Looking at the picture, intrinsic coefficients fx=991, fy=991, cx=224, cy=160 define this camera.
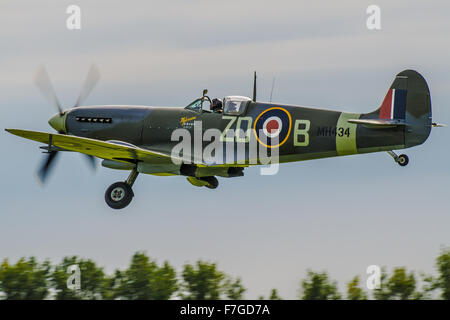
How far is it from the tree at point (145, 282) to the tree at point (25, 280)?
1.77m

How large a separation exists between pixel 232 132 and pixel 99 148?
267 centimetres

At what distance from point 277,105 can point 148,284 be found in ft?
23.6

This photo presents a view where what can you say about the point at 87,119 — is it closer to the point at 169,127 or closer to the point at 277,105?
the point at 169,127

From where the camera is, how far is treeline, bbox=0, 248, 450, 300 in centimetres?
2317

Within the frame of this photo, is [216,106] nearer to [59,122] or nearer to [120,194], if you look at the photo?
[120,194]

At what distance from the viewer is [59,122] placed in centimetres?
2173

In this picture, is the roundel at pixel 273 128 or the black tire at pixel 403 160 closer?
the black tire at pixel 403 160

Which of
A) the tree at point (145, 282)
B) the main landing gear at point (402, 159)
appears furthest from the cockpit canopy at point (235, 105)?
the tree at point (145, 282)

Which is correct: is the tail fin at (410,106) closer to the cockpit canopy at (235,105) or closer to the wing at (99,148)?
the cockpit canopy at (235,105)

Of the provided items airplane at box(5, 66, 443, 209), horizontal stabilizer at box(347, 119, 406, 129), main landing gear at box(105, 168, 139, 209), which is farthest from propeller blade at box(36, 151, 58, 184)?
horizontal stabilizer at box(347, 119, 406, 129)

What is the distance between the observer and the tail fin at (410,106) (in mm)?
18656

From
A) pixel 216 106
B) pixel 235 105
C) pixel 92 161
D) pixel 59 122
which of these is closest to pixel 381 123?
pixel 235 105

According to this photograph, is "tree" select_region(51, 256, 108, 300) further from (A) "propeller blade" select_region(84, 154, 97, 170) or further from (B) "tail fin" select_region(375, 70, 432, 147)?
(B) "tail fin" select_region(375, 70, 432, 147)
